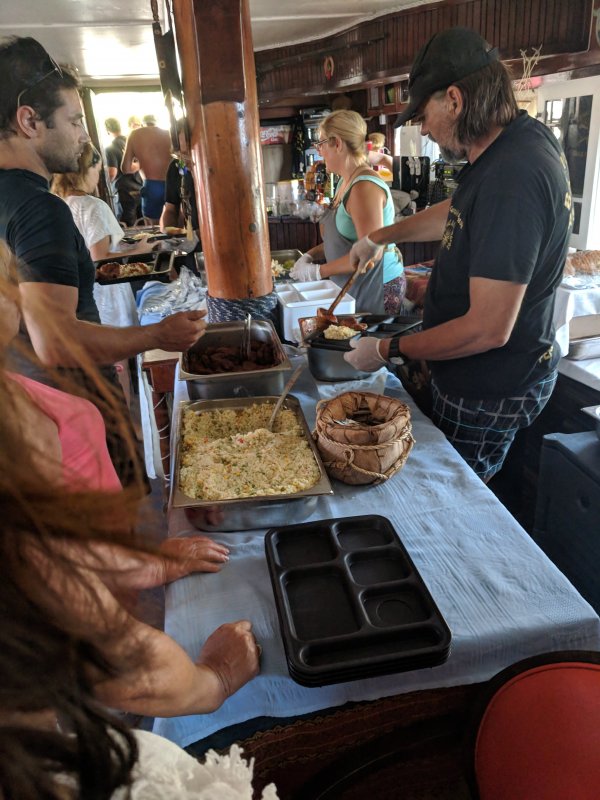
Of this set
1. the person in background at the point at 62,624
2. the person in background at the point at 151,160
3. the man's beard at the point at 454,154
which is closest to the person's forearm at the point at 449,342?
the man's beard at the point at 454,154

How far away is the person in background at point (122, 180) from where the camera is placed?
6590mm

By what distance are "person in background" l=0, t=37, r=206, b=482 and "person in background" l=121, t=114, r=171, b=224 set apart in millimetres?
4107

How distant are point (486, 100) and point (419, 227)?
725 mm

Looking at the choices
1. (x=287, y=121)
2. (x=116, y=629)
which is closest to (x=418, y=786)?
(x=116, y=629)

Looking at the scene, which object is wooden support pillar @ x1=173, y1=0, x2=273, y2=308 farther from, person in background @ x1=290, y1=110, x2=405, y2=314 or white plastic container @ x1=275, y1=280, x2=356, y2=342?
person in background @ x1=290, y1=110, x2=405, y2=314

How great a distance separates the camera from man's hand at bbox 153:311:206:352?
154cm

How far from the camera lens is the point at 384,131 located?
5461mm

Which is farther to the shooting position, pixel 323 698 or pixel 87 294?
pixel 87 294

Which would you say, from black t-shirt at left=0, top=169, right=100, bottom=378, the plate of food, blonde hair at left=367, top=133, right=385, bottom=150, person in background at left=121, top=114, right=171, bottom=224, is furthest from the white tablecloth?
person in background at left=121, top=114, right=171, bottom=224

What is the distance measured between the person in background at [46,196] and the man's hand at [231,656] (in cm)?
64

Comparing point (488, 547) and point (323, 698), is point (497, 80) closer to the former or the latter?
point (488, 547)

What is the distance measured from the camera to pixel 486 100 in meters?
1.39

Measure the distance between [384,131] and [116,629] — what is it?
5.80 metres

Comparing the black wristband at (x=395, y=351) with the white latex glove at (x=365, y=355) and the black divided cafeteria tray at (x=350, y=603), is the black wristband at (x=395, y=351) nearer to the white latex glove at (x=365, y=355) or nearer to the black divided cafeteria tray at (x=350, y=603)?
the white latex glove at (x=365, y=355)
